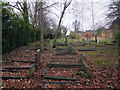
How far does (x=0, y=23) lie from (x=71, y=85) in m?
5.51

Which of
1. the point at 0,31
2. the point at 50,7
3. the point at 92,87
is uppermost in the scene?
the point at 50,7

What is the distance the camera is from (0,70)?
390 centimetres

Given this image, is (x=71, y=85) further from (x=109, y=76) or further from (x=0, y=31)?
(x=0, y=31)

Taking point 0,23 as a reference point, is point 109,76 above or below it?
below

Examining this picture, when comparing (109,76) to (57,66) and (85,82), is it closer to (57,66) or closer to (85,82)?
(85,82)

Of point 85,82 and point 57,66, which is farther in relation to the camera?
point 57,66

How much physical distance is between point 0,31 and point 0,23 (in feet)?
1.67

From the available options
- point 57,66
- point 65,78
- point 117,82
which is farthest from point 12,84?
point 117,82

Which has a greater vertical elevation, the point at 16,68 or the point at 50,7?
the point at 50,7

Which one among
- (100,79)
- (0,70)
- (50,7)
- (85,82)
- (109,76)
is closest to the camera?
(85,82)

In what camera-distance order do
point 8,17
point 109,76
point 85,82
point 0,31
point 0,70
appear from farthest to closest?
point 8,17, point 0,31, point 0,70, point 109,76, point 85,82

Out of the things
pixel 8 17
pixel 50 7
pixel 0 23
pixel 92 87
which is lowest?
pixel 92 87

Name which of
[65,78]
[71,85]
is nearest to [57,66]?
[65,78]

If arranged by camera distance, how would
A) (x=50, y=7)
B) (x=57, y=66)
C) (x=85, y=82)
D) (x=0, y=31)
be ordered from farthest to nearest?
(x=50, y=7) → (x=0, y=31) → (x=57, y=66) → (x=85, y=82)
